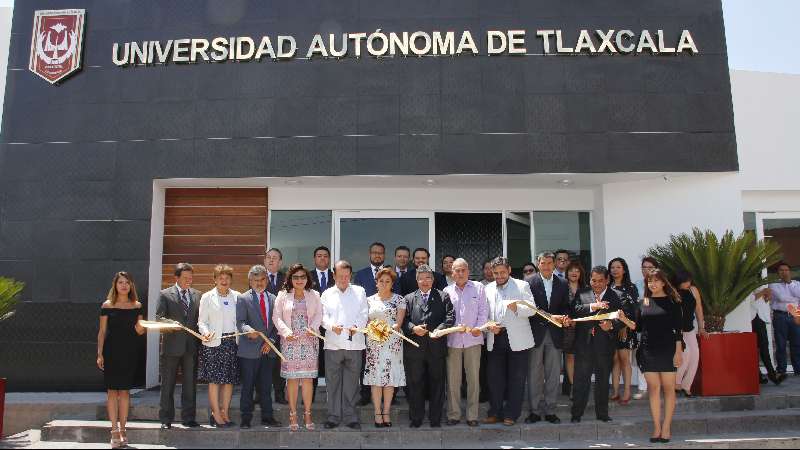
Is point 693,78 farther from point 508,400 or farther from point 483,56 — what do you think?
point 508,400

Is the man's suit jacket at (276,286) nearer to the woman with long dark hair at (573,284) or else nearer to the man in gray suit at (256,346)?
the man in gray suit at (256,346)

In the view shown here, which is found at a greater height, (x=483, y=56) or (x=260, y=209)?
(x=483, y=56)

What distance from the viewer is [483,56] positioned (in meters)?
8.21

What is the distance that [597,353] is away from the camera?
626 centimetres

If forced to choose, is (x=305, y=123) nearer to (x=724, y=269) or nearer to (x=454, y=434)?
(x=454, y=434)

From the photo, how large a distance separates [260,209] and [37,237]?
3055 millimetres

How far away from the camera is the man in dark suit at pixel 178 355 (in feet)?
20.6

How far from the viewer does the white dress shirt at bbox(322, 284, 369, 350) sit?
6102mm

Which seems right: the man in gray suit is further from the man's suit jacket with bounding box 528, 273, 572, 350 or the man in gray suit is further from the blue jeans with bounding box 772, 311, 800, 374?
the blue jeans with bounding box 772, 311, 800, 374

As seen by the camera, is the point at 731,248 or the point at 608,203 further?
the point at 608,203

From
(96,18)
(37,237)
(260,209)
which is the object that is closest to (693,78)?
(260,209)

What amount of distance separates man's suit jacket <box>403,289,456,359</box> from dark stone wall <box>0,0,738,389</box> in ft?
7.89

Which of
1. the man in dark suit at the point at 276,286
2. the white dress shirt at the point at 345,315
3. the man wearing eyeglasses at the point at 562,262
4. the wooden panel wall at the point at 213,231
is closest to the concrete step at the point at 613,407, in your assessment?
the man in dark suit at the point at 276,286

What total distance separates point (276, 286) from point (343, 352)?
1450mm
